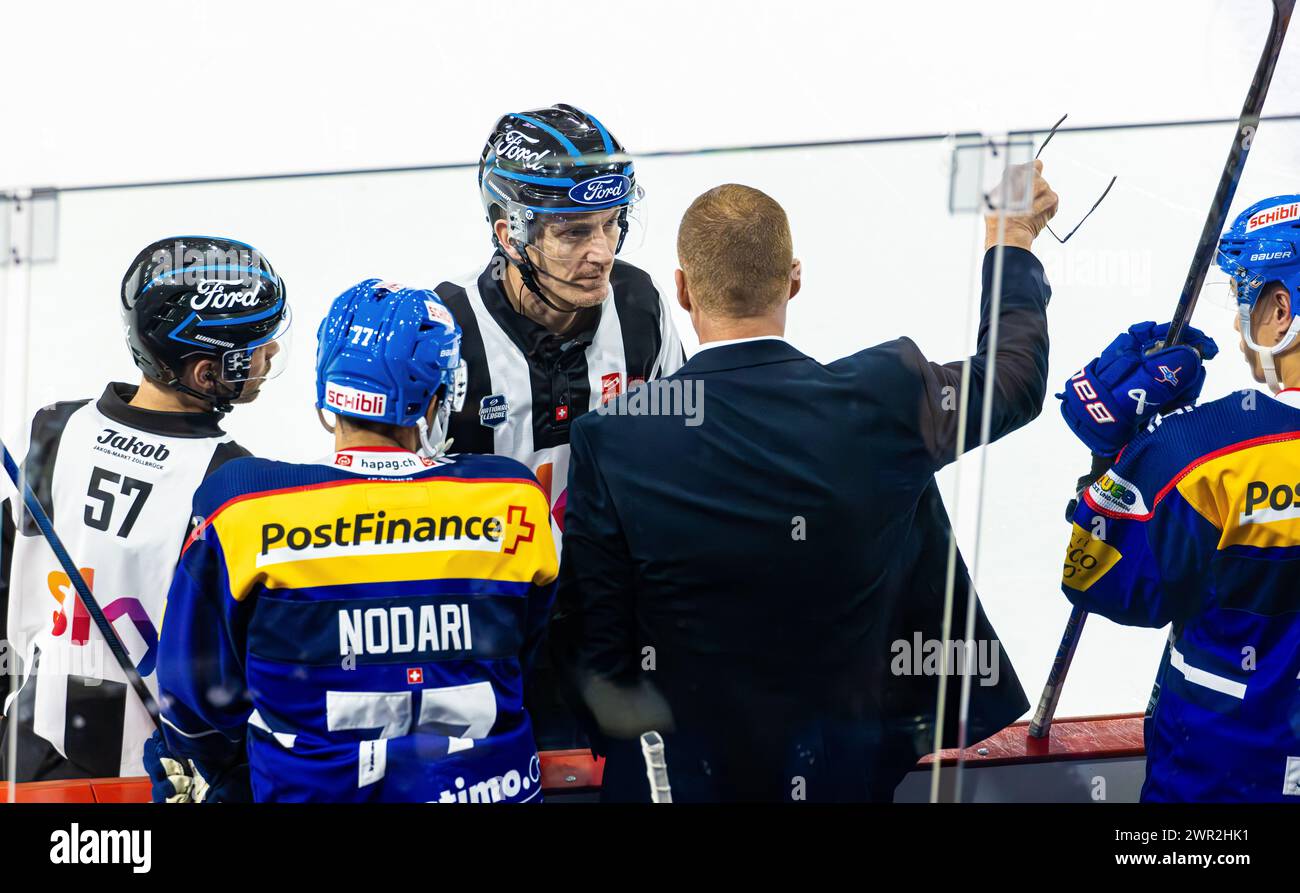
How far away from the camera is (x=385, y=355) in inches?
74.8

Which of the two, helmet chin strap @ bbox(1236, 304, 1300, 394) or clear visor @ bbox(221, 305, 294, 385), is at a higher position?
helmet chin strap @ bbox(1236, 304, 1300, 394)

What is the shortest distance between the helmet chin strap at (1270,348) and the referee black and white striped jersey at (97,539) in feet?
5.10

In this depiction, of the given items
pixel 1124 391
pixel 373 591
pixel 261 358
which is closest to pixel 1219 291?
pixel 1124 391

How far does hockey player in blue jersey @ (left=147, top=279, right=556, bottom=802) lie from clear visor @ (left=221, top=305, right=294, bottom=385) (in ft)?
1.01

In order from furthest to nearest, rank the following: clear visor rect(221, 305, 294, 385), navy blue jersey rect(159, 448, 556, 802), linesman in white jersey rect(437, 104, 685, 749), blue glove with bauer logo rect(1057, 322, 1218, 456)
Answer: linesman in white jersey rect(437, 104, 685, 749)
clear visor rect(221, 305, 294, 385)
blue glove with bauer logo rect(1057, 322, 1218, 456)
navy blue jersey rect(159, 448, 556, 802)

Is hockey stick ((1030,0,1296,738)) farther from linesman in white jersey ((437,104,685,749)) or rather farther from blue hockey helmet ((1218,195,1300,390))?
linesman in white jersey ((437,104,685,749))

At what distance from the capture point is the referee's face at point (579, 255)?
2.37 metres

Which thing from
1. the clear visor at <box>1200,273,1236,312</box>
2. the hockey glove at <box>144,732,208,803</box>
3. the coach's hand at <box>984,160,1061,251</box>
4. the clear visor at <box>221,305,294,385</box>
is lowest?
the hockey glove at <box>144,732,208,803</box>

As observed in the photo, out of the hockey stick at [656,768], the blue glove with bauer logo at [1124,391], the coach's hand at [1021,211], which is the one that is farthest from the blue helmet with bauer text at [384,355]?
the blue glove with bauer logo at [1124,391]

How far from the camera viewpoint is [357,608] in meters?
1.86

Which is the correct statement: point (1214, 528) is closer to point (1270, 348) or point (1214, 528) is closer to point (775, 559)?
point (1270, 348)

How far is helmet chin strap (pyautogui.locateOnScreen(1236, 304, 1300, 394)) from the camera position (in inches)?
81.7

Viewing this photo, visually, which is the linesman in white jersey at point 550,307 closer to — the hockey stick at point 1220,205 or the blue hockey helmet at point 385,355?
the blue hockey helmet at point 385,355

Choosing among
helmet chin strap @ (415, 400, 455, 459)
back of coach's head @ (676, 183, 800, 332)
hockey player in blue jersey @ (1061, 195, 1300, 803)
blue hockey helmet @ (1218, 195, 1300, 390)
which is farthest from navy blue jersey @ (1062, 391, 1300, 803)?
helmet chin strap @ (415, 400, 455, 459)
